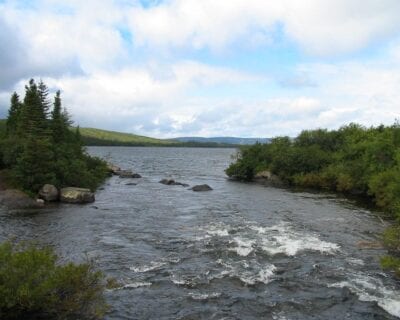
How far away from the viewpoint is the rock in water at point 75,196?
44094mm

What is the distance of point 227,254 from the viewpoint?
2491cm

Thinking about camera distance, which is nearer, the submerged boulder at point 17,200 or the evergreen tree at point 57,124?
the submerged boulder at point 17,200

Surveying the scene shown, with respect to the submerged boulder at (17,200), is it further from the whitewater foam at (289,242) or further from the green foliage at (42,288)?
the green foliage at (42,288)

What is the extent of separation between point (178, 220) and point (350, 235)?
45.8 ft

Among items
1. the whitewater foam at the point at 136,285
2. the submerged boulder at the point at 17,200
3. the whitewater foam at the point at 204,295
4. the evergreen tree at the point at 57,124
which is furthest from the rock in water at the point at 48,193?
the whitewater foam at the point at 204,295

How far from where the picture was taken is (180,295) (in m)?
18.4

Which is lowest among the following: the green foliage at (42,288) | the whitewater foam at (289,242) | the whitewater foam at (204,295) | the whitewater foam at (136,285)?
the whitewater foam at (136,285)

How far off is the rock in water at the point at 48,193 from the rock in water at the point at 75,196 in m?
0.70

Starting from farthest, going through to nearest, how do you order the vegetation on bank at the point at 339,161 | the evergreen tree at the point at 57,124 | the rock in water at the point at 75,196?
the evergreen tree at the point at 57,124 → the vegetation on bank at the point at 339,161 → the rock in water at the point at 75,196

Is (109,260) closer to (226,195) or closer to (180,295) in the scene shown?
(180,295)

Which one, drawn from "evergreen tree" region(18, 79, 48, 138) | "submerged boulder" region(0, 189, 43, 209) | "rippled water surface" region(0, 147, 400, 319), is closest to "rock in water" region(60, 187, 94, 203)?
"rippled water surface" region(0, 147, 400, 319)

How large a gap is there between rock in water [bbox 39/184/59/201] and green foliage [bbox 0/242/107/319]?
30.5 meters

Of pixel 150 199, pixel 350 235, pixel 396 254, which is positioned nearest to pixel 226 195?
pixel 150 199

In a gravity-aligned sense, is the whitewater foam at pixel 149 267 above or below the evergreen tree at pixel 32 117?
below
